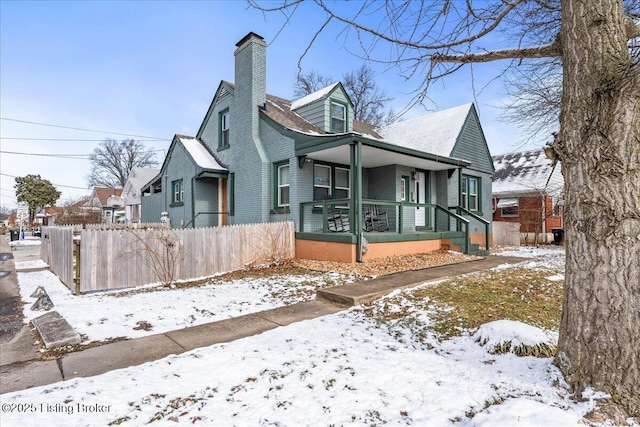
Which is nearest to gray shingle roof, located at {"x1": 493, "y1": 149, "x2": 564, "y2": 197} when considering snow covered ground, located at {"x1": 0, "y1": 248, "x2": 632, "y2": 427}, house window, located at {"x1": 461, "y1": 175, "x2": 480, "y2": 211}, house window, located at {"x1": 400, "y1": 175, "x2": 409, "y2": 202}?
house window, located at {"x1": 461, "y1": 175, "x2": 480, "y2": 211}

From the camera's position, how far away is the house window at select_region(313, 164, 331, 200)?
11.9 meters

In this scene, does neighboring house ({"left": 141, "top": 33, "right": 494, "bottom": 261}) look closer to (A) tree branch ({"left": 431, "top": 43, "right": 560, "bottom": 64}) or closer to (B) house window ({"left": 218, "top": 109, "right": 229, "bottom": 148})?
(B) house window ({"left": 218, "top": 109, "right": 229, "bottom": 148})

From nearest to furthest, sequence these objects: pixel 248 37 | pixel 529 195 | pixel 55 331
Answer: pixel 55 331 → pixel 248 37 → pixel 529 195

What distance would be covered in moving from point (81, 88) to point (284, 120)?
53.0ft

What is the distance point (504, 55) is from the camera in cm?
366

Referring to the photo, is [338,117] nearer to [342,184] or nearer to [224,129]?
[342,184]

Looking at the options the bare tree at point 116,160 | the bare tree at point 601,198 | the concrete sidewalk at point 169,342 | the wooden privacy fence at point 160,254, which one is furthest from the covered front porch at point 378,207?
the bare tree at point 116,160

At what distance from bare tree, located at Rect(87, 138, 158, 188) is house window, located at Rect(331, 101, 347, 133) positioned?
149ft

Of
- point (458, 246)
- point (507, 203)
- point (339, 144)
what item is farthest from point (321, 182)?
point (507, 203)

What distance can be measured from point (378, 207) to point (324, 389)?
36.5 feet

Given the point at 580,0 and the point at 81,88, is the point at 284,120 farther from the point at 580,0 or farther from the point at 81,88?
the point at 81,88

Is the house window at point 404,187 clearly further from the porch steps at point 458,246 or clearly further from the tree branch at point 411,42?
the tree branch at point 411,42

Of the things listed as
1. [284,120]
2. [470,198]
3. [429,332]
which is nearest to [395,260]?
[429,332]

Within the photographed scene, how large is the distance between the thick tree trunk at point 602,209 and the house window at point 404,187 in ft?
35.6
